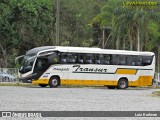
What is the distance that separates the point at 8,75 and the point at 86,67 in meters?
7.88

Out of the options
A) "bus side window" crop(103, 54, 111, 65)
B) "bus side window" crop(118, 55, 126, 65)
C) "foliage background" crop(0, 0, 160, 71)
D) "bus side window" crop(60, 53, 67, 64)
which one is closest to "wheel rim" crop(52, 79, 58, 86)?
"bus side window" crop(60, 53, 67, 64)

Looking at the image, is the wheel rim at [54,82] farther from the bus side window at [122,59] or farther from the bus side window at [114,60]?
the bus side window at [122,59]

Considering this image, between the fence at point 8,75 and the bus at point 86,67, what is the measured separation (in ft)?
12.7

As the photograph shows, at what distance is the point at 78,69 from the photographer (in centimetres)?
3966

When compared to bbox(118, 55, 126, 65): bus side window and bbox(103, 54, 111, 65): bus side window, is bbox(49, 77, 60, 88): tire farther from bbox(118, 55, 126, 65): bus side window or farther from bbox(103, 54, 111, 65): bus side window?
bbox(118, 55, 126, 65): bus side window

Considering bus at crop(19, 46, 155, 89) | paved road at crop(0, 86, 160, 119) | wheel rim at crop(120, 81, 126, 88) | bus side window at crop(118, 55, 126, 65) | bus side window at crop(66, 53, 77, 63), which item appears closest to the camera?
paved road at crop(0, 86, 160, 119)

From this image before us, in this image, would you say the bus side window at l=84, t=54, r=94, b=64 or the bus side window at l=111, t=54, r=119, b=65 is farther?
the bus side window at l=111, t=54, r=119, b=65

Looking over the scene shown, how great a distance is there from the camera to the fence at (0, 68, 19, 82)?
142 ft

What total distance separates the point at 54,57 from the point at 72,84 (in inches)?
141

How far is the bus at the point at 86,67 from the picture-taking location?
38.5m

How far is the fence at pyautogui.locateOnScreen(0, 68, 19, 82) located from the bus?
3875 millimetres

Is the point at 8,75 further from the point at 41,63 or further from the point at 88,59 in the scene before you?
the point at 88,59

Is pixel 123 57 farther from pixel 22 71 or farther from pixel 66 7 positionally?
pixel 66 7

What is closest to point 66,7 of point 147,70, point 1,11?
point 1,11
